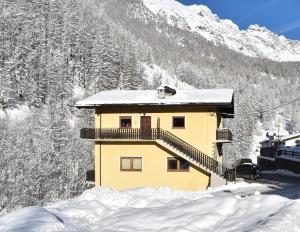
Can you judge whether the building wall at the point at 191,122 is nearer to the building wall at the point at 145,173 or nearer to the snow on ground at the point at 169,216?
the building wall at the point at 145,173

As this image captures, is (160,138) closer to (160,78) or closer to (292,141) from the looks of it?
(292,141)

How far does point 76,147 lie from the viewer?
91.9 metres

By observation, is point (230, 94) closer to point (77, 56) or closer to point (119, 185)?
point (119, 185)

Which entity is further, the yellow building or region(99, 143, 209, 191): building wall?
region(99, 143, 209, 191): building wall

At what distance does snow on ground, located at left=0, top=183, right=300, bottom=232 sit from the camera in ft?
55.7

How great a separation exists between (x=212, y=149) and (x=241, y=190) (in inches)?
171

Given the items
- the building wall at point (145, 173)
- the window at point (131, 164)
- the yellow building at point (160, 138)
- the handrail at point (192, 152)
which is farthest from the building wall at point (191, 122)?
the window at point (131, 164)

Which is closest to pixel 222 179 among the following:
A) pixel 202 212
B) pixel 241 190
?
pixel 241 190

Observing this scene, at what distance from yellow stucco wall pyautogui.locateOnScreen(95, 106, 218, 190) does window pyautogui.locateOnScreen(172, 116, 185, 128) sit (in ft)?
0.95

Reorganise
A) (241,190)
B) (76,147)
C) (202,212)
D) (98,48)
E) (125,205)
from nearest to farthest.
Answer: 1. (202,212)
2. (125,205)
3. (241,190)
4. (76,147)
5. (98,48)

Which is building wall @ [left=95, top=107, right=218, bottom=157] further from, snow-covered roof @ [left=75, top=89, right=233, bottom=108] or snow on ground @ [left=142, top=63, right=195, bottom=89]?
snow on ground @ [left=142, top=63, right=195, bottom=89]

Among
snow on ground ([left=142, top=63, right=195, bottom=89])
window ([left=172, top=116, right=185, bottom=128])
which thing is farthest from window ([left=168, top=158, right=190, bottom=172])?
snow on ground ([left=142, top=63, right=195, bottom=89])

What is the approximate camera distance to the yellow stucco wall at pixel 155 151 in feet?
117

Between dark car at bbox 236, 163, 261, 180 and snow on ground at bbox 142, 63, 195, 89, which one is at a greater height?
snow on ground at bbox 142, 63, 195, 89
